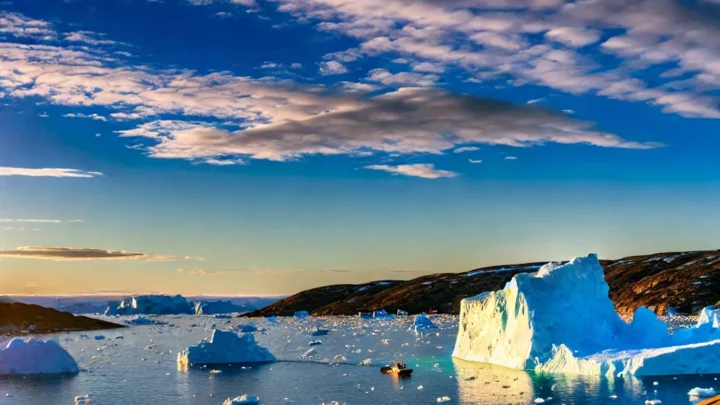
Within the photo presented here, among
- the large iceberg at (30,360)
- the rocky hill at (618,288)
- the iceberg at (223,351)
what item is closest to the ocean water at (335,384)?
the large iceberg at (30,360)

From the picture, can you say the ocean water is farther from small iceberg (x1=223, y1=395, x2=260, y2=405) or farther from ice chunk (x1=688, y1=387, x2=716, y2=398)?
small iceberg (x1=223, y1=395, x2=260, y2=405)

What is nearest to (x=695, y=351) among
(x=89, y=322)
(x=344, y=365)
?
(x=344, y=365)

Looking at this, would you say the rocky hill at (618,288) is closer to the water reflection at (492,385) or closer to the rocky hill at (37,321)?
the rocky hill at (37,321)

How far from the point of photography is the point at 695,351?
36.8 meters

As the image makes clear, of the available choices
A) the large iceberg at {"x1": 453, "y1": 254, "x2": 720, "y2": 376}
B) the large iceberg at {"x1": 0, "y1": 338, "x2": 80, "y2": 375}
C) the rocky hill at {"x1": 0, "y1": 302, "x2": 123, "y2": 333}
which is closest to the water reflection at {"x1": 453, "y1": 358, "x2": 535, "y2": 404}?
the large iceberg at {"x1": 453, "y1": 254, "x2": 720, "y2": 376}

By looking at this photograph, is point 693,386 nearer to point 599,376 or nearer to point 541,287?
point 599,376

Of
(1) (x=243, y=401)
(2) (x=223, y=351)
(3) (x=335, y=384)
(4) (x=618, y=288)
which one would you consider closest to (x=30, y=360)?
(2) (x=223, y=351)

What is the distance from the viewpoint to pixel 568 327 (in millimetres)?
41031

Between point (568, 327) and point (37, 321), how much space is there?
110m

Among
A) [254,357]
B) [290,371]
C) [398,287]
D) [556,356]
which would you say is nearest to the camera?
[556,356]

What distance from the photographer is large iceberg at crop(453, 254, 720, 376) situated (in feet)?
131

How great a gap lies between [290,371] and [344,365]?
4632 millimetres

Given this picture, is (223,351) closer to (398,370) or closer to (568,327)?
(398,370)

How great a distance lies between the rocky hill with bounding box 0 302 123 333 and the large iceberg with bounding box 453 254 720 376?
97.8 m
